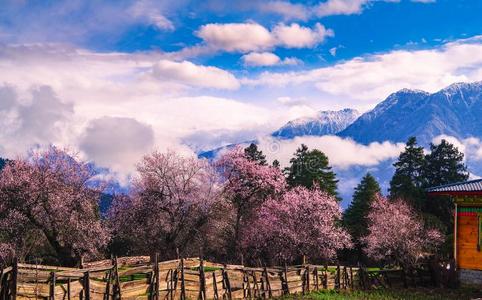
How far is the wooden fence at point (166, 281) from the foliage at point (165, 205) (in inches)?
354

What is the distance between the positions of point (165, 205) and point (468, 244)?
24291 mm

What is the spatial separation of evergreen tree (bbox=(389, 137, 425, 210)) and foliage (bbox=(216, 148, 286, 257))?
24.3 meters

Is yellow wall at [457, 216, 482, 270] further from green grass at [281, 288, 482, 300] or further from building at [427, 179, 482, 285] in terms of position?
green grass at [281, 288, 482, 300]

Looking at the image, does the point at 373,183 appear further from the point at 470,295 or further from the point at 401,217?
the point at 470,295

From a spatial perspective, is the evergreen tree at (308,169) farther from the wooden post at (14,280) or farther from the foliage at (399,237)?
the wooden post at (14,280)

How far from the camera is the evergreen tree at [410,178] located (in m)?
71.3

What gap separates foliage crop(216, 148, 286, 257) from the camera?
51062mm

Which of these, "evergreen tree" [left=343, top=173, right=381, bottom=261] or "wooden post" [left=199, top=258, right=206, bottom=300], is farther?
"evergreen tree" [left=343, top=173, right=381, bottom=261]

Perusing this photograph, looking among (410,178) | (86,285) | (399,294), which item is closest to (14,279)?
(86,285)

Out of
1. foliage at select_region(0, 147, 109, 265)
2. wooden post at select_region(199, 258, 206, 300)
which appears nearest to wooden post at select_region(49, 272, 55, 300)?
wooden post at select_region(199, 258, 206, 300)

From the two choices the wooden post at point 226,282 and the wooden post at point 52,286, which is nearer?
the wooden post at point 52,286

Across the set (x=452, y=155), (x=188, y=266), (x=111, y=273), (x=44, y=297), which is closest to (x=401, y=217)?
(x=452, y=155)

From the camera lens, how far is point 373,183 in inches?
2968

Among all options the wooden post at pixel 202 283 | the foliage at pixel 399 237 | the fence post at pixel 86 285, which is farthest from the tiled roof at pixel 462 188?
the fence post at pixel 86 285
